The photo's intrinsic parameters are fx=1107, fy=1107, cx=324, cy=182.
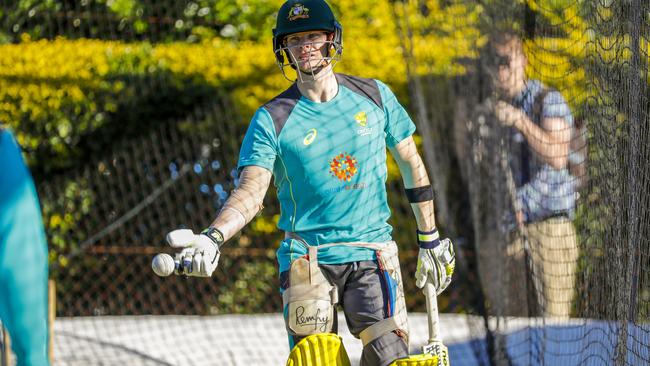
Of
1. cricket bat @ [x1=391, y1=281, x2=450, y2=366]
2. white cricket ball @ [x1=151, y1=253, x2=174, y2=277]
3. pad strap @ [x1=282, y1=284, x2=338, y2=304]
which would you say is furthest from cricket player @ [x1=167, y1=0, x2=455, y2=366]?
white cricket ball @ [x1=151, y1=253, x2=174, y2=277]

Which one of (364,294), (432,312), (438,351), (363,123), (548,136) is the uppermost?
(363,123)

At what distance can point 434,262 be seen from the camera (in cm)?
422

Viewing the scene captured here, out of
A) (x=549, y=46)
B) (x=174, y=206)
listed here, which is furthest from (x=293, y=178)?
(x=174, y=206)

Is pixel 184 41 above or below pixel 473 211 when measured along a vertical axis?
above

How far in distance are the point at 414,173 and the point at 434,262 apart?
0.35m

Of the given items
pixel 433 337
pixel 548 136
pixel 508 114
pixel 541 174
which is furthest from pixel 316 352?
pixel 508 114

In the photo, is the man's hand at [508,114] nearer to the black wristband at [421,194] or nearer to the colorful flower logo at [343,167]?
the black wristband at [421,194]

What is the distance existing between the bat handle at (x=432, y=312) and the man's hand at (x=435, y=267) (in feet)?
0.07

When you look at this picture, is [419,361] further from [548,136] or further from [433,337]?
[548,136]

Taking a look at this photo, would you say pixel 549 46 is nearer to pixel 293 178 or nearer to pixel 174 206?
pixel 293 178

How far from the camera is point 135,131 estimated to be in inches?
324

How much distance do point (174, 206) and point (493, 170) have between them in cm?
283

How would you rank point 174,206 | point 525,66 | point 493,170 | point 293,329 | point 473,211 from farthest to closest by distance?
point 174,206 < point 473,211 < point 493,170 < point 525,66 < point 293,329

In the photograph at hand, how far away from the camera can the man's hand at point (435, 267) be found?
421 cm
